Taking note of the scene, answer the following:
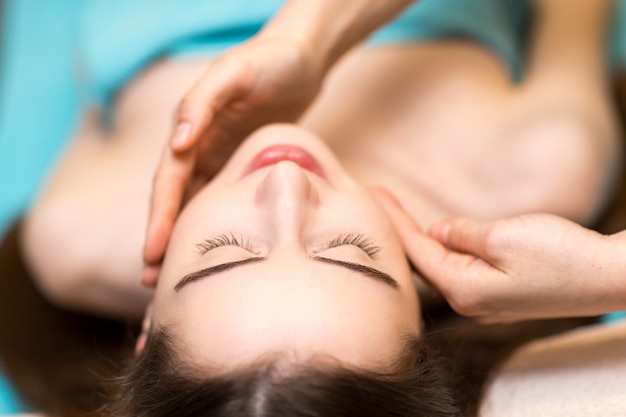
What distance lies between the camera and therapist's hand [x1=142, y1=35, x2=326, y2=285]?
2.91 feet

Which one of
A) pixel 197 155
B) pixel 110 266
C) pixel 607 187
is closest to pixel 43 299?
pixel 110 266

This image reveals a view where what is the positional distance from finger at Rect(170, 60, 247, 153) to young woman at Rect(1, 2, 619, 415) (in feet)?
0.20

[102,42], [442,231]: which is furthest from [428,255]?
[102,42]

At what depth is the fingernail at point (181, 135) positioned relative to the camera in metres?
0.87

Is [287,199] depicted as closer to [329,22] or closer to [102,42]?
[329,22]

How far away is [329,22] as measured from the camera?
1010 mm

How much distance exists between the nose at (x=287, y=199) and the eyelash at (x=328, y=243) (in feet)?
0.12

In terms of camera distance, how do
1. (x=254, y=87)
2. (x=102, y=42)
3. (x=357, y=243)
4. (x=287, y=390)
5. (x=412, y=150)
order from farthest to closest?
(x=102, y=42) < (x=412, y=150) < (x=254, y=87) < (x=357, y=243) < (x=287, y=390)

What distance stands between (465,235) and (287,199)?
226mm

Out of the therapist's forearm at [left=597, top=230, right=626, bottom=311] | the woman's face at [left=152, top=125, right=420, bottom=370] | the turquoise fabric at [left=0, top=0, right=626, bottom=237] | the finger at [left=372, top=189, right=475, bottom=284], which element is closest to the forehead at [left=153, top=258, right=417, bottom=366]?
the woman's face at [left=152, top=125, right=420, bottom=370]

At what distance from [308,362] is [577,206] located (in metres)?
0.60

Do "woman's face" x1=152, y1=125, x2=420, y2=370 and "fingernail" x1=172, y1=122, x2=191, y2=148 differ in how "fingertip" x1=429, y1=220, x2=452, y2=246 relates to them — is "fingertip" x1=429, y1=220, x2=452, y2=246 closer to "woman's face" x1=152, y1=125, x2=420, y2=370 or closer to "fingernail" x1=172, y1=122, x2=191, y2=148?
"woman's face" x1=152, y1=125, x2=420, y2=370

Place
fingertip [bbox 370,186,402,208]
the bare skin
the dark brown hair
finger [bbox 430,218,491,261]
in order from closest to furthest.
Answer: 1. the dark brown hair
2. finger [bbox 430,218,491,261]
3. fingertip [bbox 370,186,402,208]
4. the bare skin

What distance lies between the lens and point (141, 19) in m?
1.32
